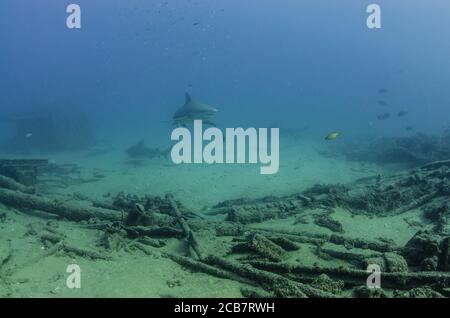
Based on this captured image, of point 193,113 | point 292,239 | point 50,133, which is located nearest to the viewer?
point 292,239

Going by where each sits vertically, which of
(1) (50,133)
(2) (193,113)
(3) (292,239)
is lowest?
(3) (292,239)

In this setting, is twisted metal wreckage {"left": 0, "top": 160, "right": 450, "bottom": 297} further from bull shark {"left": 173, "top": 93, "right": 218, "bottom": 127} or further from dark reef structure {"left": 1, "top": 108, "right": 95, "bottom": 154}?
dark reef structure {"left": 1, "top": 108, "right": 95, "bottom": 154}

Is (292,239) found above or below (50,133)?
below

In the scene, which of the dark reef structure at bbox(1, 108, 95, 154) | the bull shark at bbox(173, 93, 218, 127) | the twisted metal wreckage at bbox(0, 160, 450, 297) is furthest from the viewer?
the dark reef structure at bbox(1, 108, 95, 154)

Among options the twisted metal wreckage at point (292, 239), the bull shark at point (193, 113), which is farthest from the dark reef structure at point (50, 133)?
the twisted metal wreckage at point (292, 239)

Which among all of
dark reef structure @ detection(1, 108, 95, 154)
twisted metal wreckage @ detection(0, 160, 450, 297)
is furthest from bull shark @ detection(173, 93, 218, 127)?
dark reef structure @ detection(1, 108, 95, 154)

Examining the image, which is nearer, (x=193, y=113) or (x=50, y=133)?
(x=193, y=113)

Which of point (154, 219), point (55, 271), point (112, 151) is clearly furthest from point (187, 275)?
point (112, 151)

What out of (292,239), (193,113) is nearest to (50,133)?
(193,113)

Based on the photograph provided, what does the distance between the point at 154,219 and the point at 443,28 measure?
746 ft

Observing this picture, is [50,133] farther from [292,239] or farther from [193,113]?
[292,239]
